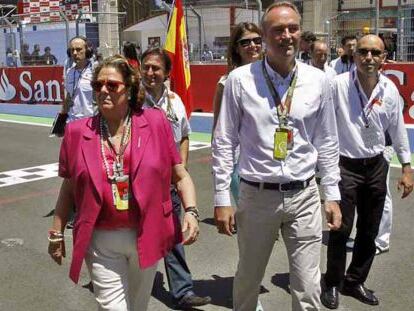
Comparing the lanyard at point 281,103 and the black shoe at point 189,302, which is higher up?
the lanyard at point 281,103

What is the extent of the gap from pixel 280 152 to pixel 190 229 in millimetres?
600

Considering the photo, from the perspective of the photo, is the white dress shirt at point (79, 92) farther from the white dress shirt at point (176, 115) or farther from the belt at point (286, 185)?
the belt at point (286, 185)

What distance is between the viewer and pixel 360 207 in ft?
14.1

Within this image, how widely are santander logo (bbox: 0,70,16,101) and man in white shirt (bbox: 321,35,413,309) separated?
51.1 ft

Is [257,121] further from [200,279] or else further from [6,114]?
[6,114]

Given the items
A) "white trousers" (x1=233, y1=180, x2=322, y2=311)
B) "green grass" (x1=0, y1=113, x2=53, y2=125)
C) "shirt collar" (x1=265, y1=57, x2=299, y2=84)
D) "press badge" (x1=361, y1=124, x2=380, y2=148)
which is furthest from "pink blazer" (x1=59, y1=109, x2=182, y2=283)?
"green grass" (x1=0, y1=113, x2=53, y2=125)

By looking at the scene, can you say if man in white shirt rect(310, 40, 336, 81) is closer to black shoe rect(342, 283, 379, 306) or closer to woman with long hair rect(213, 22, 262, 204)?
woman with long hair rect(213, 22, 262, 204)

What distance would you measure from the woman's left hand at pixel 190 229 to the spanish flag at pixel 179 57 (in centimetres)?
324

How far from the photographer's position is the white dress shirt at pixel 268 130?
3117 millimetres

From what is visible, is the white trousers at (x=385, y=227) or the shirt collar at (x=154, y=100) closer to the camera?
the shirt collar at (x=154, y=100)

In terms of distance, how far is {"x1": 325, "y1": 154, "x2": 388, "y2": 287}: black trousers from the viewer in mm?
4180

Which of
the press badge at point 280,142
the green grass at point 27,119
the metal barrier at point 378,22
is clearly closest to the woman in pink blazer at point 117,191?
the press badge at point 280,142

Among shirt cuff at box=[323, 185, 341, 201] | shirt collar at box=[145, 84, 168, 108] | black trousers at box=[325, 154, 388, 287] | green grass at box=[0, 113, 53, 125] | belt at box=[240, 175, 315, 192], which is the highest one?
shirt collar at box=[145, 84, 168, 108]

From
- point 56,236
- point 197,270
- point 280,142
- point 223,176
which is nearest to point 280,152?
point 280,142
